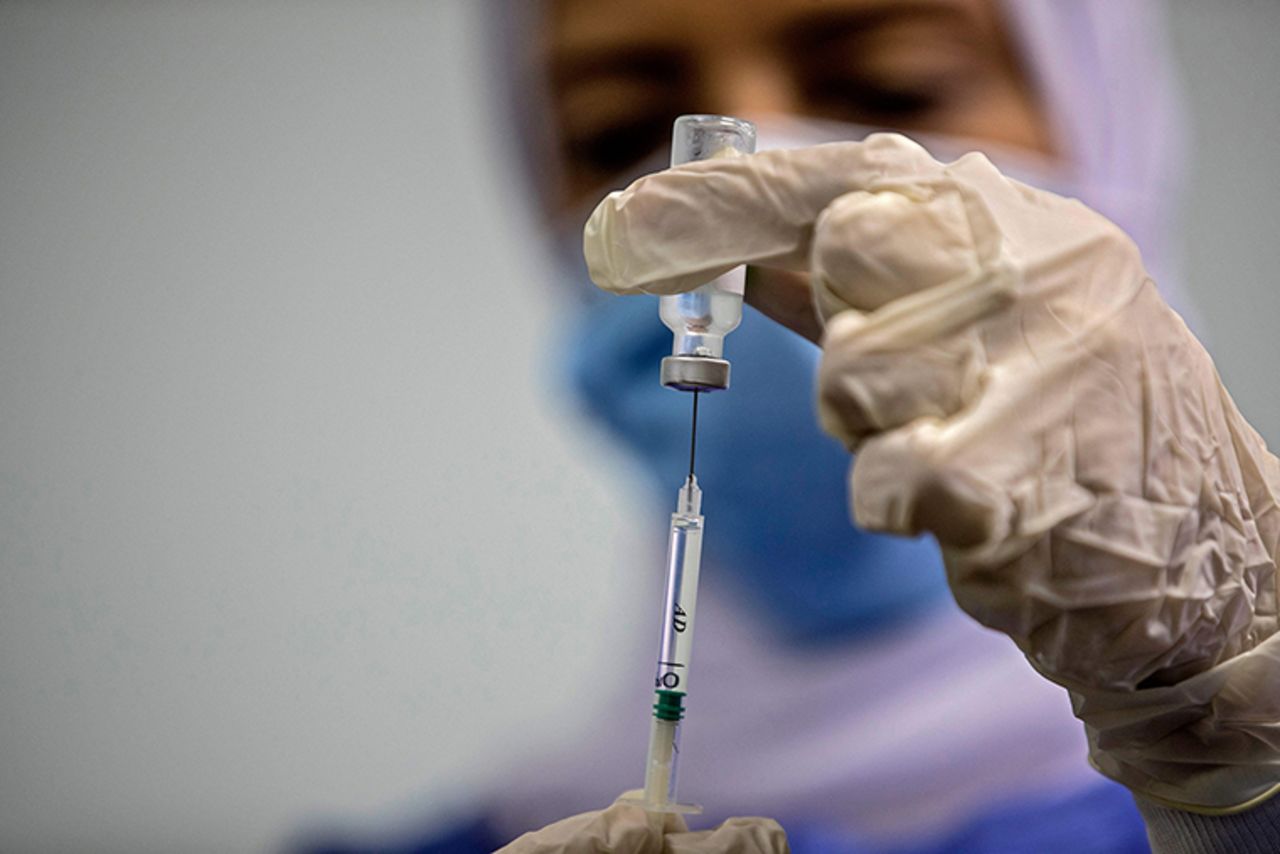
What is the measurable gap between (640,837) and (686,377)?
1.56 feet

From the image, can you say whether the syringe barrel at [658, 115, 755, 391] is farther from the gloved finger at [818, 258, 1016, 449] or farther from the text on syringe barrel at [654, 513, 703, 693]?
the gloved finger at [818, 258, 1016, 449]

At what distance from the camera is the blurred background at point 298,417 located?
58.4 inches

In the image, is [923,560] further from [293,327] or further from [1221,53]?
[293,327]

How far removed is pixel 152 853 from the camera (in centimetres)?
149

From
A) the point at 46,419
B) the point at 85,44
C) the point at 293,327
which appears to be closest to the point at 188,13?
the point at 85,44

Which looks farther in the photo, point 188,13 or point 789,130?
point 188,13

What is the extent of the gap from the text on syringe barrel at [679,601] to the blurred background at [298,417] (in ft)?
1.50

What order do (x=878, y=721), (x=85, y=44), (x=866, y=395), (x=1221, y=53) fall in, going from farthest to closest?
1. (x=85, y=44)
2. (x=1221, y=53)
3. (x=878, y=721)
4. (x=866, y=395)

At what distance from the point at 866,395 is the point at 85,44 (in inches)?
62.6

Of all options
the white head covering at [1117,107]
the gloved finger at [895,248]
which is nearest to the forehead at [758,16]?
the white head covering at [1117,107]

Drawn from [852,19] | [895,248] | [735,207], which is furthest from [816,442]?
[895,248]

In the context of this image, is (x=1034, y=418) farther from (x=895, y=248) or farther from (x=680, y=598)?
(x=680, y=598)

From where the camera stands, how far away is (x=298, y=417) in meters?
1.55

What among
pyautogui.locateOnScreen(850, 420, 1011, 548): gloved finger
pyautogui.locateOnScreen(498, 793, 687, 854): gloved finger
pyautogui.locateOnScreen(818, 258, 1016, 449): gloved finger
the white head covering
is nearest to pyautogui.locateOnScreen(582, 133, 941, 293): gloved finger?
pyautogui.locateOnScreen(818, 258, 1016, 449): gloved finger
